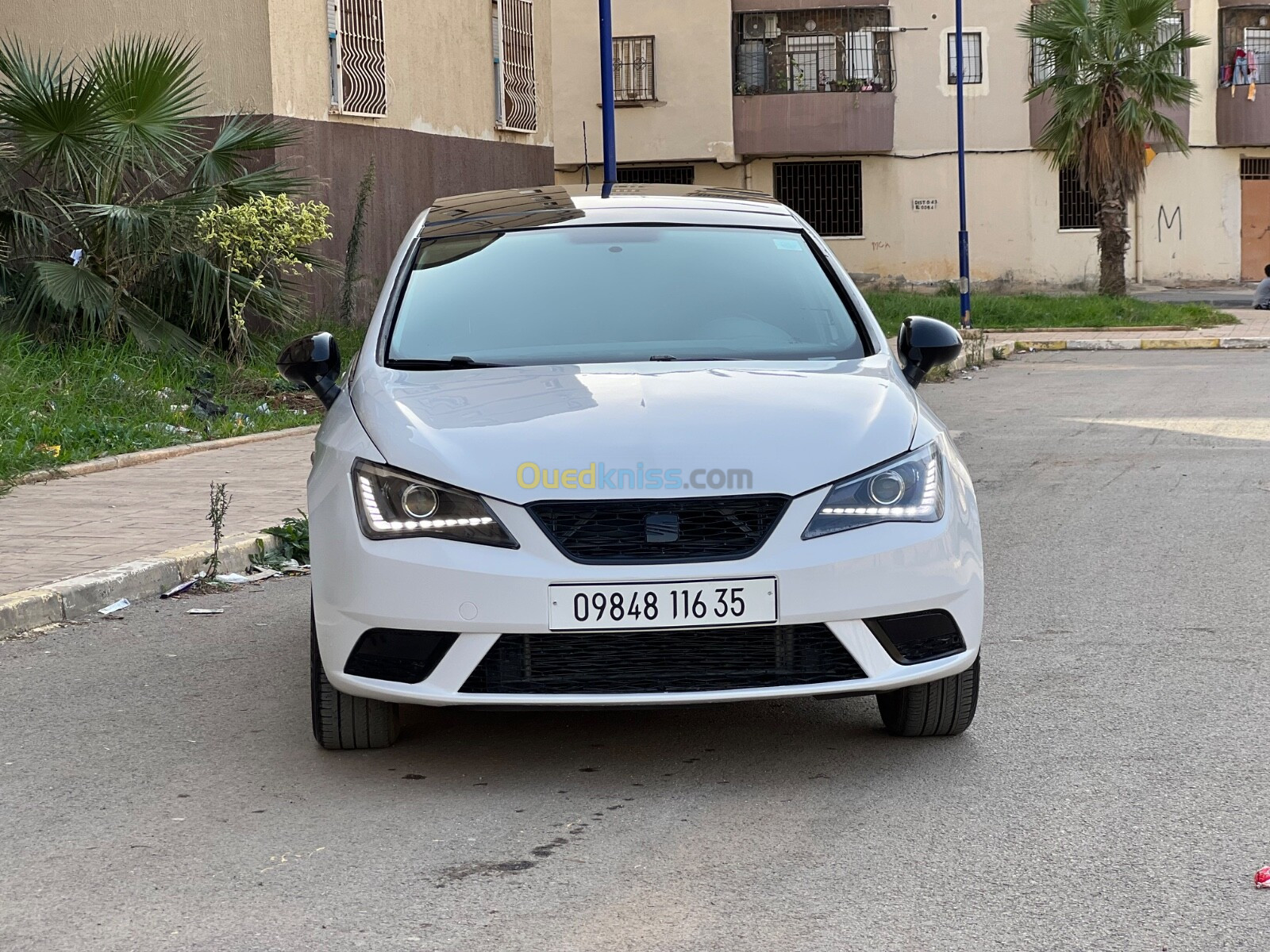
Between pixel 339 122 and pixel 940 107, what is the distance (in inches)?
891

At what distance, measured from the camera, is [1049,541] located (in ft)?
27.8

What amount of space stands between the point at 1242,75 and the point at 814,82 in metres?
9.64

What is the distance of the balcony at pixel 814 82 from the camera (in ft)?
124

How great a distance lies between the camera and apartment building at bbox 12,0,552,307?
55.7 feet

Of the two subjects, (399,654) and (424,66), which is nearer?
(399,654)

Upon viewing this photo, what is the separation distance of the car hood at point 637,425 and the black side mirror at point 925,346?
1.51ft

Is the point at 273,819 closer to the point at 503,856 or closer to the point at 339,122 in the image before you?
the point at 503,856

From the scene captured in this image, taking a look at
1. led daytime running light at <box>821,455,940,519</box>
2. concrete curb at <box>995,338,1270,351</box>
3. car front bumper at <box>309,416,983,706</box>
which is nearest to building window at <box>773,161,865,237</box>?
concrete curb at <box>995,338,1270,351</box>

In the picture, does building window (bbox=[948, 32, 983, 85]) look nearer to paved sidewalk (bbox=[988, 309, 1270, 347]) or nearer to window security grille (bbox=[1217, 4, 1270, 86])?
window security grille (bbox=[1217, 4, 1270, 86])

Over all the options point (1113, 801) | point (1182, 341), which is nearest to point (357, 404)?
point (1113, 801)

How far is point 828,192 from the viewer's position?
3925 centimetres

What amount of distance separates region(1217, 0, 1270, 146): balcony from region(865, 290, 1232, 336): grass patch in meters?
9.97

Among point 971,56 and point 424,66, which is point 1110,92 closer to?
point 971,56

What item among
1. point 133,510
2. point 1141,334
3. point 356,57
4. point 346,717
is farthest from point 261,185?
point 1141,334
